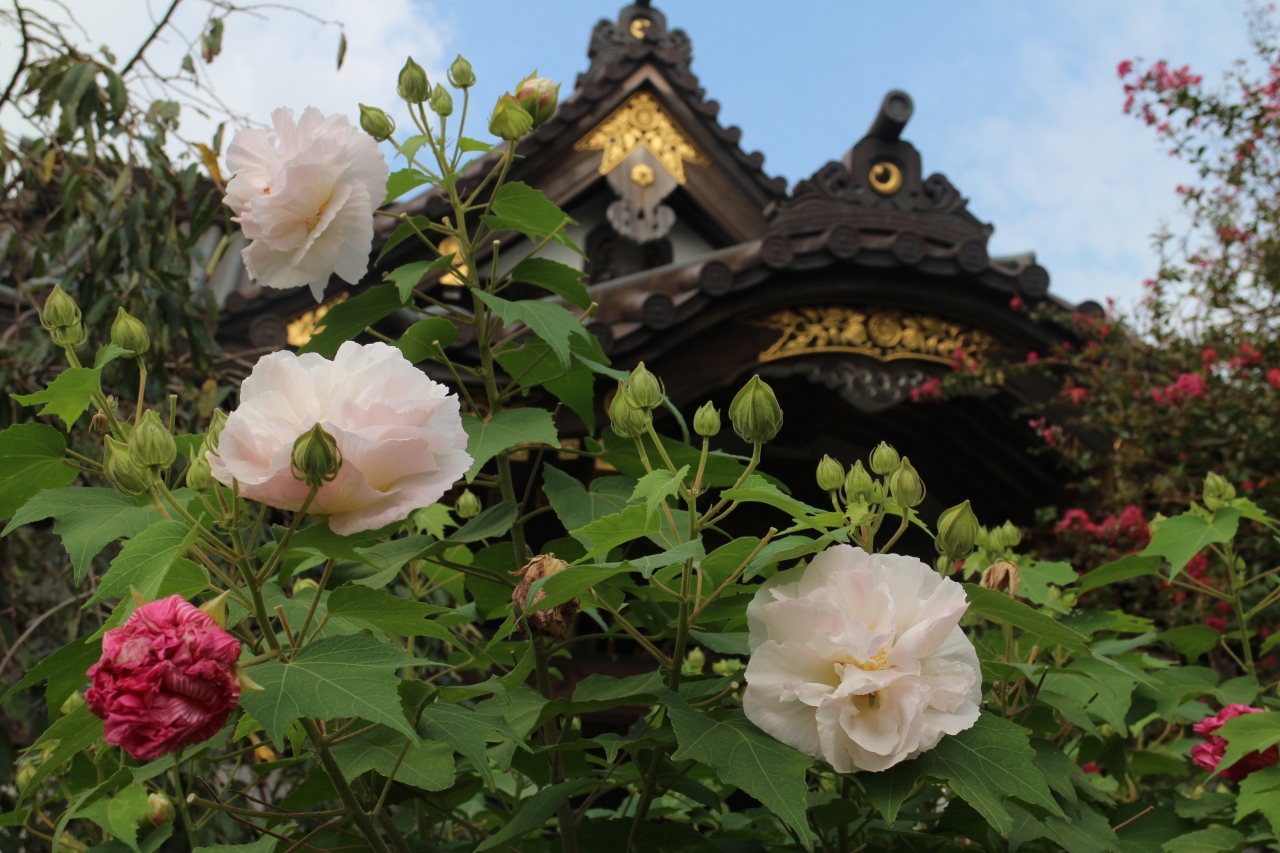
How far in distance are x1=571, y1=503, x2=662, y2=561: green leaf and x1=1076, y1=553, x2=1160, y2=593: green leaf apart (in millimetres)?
773

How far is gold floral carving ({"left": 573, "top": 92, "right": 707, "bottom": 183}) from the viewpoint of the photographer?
16.9ft

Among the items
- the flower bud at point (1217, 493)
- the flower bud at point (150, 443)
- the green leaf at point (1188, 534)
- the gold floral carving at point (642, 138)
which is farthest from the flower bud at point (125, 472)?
the gold floral carving at point (642, 138)

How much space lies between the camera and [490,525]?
1072 millimetres

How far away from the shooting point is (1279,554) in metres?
3.83

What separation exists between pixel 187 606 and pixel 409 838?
0.71m

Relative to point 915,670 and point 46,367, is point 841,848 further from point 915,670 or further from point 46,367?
point 46,367

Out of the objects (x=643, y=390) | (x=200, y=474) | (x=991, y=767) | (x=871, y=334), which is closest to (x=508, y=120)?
(x=643, y=390)

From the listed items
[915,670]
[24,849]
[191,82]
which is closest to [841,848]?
[915,670]

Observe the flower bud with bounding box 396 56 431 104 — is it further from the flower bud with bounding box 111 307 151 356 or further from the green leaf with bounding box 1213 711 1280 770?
the green leaf with bounding box 1213 711 1280 770

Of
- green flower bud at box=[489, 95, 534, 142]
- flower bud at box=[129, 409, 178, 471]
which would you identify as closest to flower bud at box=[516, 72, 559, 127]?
green flower bud at box=[489, 95, 534, 142]

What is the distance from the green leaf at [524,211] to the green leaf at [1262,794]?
917mm

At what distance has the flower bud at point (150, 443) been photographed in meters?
0.83

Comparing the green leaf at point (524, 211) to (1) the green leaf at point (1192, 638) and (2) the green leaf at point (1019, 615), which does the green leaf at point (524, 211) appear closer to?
(2) the green leaf at point (1019, 615)

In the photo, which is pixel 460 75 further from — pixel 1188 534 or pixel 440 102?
pixel 1188 534
